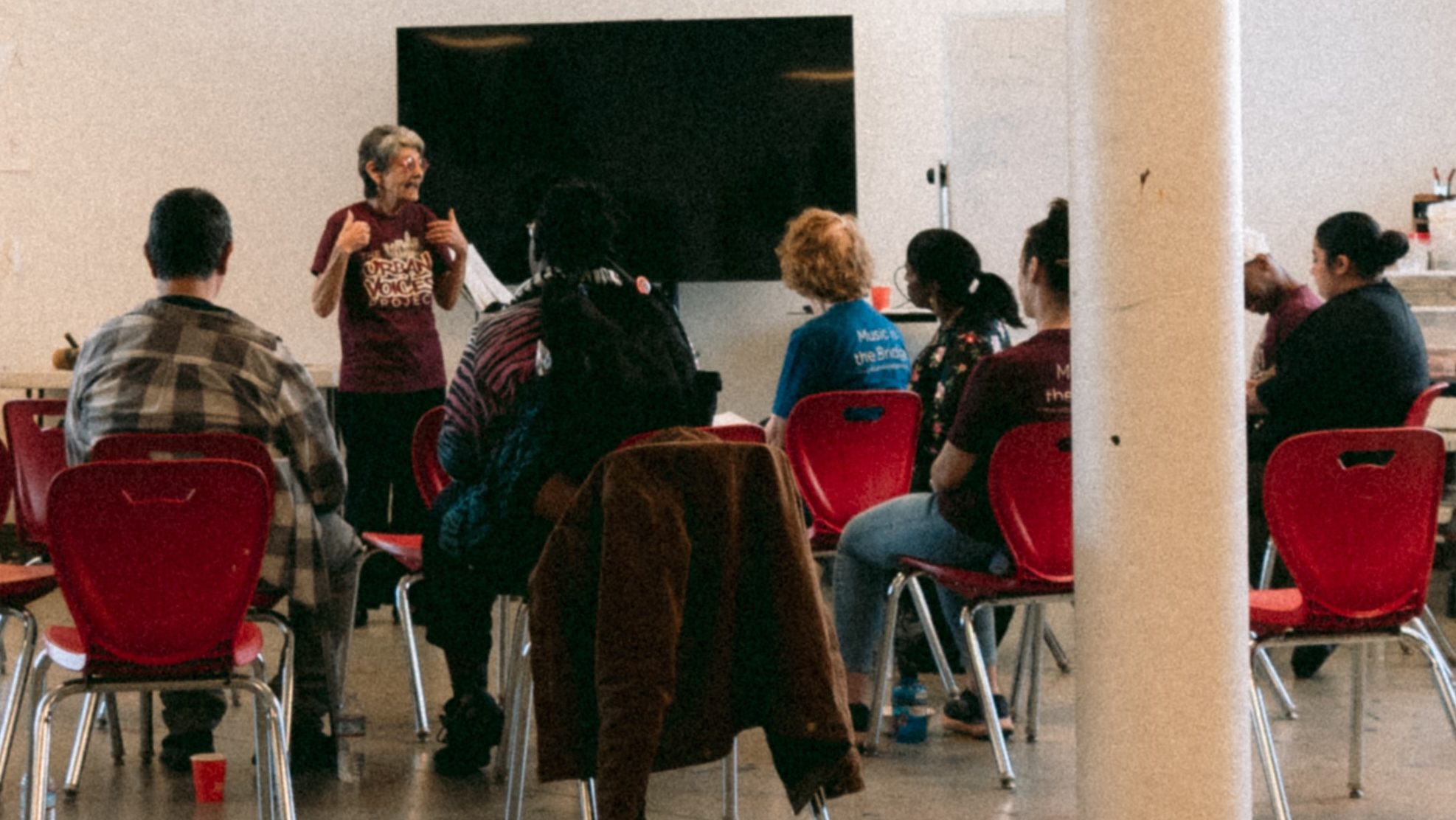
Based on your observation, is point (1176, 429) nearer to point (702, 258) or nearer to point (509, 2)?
point (702, 258)

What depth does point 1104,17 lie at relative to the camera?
2.24m

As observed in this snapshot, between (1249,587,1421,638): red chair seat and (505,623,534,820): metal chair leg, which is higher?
(1249,587,1421,638): red chair seat

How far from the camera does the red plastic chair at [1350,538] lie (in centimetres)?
302

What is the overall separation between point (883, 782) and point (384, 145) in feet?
8.74

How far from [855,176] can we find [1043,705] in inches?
113

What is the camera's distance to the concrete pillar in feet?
7.26

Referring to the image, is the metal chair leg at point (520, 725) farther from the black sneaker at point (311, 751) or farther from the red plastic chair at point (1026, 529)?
the red plastic chair at point (1026, 529)

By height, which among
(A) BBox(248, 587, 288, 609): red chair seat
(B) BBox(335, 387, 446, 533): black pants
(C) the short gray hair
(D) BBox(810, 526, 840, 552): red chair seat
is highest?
(C) the short gray hair

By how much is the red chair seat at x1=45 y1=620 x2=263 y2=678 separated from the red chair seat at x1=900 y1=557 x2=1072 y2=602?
4.82 ft

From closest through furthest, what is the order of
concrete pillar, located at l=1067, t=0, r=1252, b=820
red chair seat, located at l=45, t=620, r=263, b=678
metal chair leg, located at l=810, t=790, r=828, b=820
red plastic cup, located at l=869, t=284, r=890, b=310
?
1. concrete pillar, located at l=1067, t=0, r=1252, b=820
2. metal chair leg, located at l=810, t=790, r=828, b=820
3. red chair seat, located at l=45, t=620, r=263, b=678
4. red plastic cup, located at l=869, t=284, r=890, b=310

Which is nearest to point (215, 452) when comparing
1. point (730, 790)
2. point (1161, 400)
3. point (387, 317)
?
point (730, 790)

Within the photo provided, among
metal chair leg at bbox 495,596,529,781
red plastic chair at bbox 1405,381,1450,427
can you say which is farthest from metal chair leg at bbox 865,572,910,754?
red plastic chair at bbox 1405,381,1450,427

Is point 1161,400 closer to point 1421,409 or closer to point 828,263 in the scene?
point 1421,409

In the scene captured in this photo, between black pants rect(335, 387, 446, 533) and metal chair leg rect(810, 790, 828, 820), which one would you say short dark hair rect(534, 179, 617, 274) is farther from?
black pants rect(335, 387, 446, 533)
